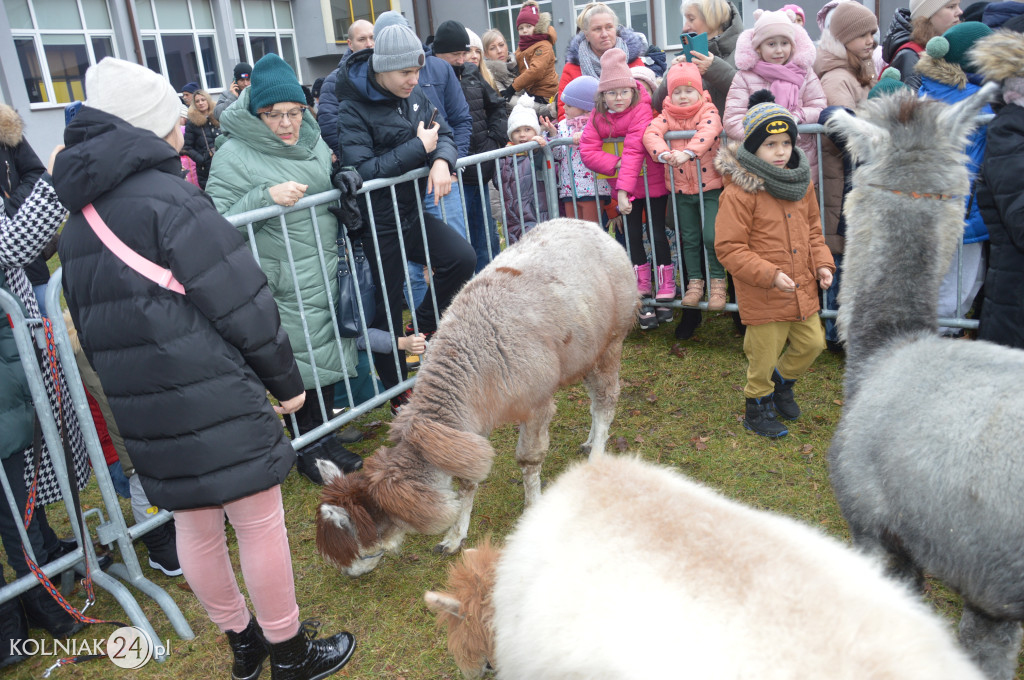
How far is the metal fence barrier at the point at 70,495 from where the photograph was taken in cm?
322

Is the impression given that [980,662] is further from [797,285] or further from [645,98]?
[645,98]

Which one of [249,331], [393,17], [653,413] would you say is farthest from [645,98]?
[249,331]

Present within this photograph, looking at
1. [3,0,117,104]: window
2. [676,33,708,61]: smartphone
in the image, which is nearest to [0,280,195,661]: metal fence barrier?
[676,33,708,61]: smartphone

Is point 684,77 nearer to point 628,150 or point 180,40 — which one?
point 628,150

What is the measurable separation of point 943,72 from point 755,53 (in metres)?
1.37

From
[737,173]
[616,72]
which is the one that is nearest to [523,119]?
[616,72]

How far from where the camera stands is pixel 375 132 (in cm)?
477

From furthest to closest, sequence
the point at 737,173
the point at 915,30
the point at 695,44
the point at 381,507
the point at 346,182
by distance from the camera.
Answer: the point at 695,44, the point at 915,30, the point at 346,182, the point at 737,173, the point at 381,507

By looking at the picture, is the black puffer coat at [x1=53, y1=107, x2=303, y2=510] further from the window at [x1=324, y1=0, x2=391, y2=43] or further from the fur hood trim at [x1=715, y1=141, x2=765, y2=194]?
the window at [x1=324, y1=0, x2=391, y2=43]

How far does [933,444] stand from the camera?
6.77ft

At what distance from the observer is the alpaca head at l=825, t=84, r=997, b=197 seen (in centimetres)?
246

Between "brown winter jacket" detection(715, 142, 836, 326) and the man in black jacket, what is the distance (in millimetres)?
2709

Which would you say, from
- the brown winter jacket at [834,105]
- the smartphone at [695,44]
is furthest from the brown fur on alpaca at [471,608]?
the smartphone at [695,44]

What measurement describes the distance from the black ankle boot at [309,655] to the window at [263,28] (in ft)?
75.9
